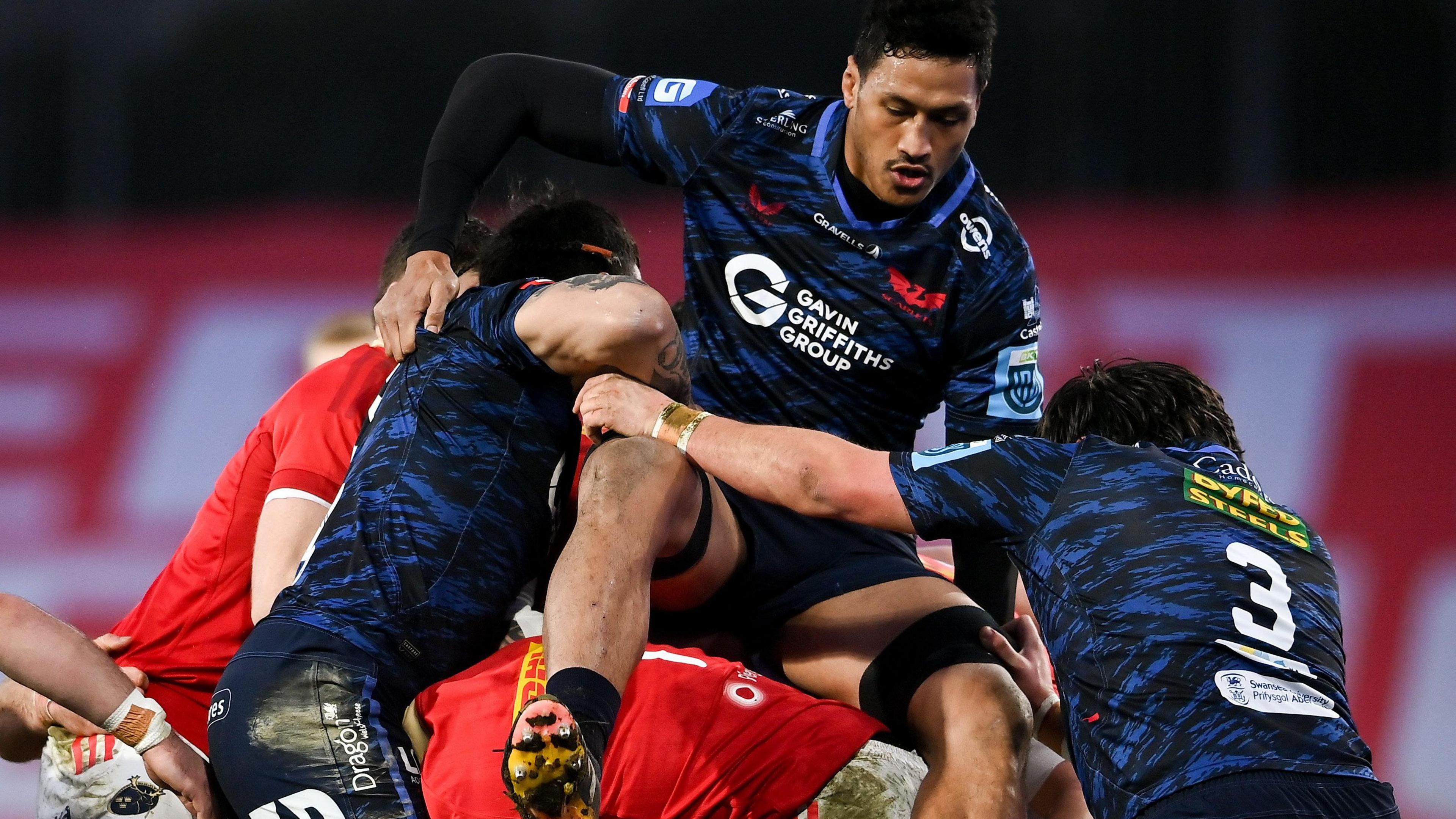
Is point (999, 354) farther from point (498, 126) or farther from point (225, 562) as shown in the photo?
point (225, 562)

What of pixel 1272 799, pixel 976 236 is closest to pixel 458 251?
pixel 976 236

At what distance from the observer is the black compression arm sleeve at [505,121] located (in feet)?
11.4

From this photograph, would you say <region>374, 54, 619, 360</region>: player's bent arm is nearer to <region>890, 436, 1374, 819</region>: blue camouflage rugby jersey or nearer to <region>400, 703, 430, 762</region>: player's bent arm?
<region>400, 703, 430, 762</region>: player's bent arm

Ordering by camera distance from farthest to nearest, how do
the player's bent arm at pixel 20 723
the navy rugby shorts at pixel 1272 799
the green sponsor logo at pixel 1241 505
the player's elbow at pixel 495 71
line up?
the player's elbow at pixel 495 71 < the player's bent arm at pixel 20 723 < the green sponsor logo at pixel 1241 505 < the navy rugby shorts at pixel 1272 799

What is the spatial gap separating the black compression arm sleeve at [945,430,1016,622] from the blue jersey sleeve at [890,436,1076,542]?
2.75 ft

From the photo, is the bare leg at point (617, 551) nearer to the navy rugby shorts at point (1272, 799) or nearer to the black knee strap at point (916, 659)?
the black knee strap at point (916, 659)

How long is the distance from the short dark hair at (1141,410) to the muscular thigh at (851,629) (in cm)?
53

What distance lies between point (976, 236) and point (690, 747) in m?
1.29

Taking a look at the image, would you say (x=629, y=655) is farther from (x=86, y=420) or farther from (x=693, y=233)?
(x=86, y=420)

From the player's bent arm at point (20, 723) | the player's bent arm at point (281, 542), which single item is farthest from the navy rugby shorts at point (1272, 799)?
the player's bent arm at point (20, 723)

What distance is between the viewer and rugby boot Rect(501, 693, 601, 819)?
81.1 inches

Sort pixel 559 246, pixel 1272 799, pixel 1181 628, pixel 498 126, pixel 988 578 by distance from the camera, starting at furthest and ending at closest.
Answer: pixel 498 126, pixel 988 578, pixel 559 246, pixel 1181 628, pixel 1272 799

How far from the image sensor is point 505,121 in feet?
11.6

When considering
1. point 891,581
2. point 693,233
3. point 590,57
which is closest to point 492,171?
point 693,233
